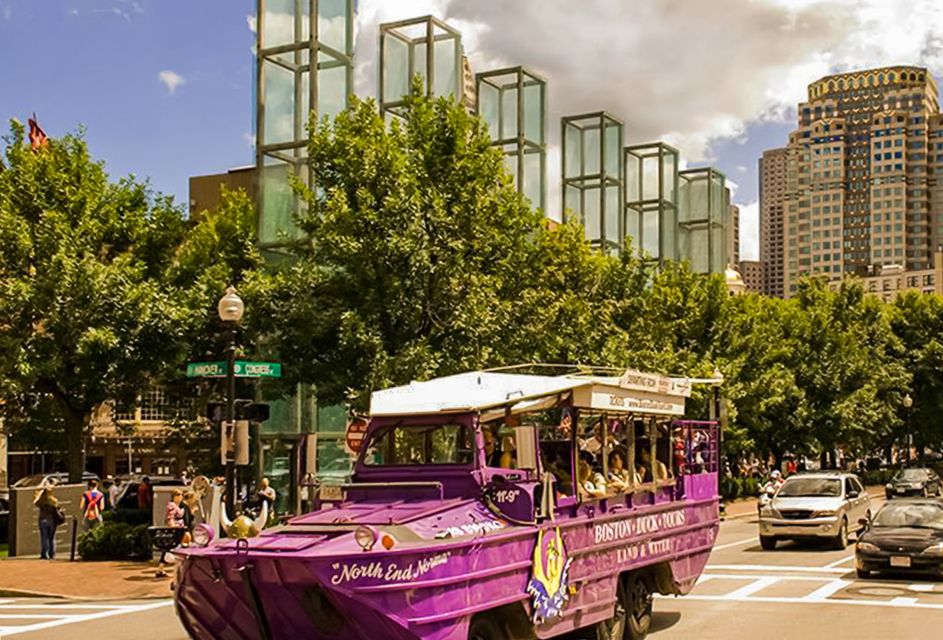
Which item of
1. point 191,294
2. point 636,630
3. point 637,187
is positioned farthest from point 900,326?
point 636,630

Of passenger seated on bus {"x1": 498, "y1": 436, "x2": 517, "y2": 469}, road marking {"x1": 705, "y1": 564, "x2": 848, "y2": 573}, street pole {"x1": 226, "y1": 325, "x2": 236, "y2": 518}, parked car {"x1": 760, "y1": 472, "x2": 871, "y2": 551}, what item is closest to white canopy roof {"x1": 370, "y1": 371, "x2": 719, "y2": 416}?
passenger seated on bus {"x1": 498, "y1": 436, "x2": 517, "y2": 469}

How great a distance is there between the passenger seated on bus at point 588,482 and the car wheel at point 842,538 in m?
15.5

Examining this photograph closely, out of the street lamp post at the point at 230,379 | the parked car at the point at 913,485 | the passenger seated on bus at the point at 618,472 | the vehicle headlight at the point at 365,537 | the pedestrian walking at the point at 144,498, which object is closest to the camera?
the vehicle headlight at the point at 365,537

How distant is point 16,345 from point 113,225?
432 cm

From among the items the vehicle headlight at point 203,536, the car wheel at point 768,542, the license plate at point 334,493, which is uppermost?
the license plate at point 334,493

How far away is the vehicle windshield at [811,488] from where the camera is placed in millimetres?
28461

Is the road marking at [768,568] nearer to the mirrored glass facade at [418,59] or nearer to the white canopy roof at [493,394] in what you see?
the white canopy roof at [493,394]

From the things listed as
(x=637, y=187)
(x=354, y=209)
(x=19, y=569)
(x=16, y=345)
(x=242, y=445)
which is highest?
(x=637, y=187)

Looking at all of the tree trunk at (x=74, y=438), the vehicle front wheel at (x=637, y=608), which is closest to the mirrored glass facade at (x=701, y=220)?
the tree trunk at (x=74, y=438)

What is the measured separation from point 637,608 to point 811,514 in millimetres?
13691

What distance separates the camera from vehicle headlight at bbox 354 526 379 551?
9617mm

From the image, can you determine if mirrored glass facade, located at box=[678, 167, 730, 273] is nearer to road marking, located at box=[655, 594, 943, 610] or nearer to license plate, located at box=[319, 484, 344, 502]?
road marking, located at box=[655, 594, 943, 610]

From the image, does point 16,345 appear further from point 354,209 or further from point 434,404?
point 434,404

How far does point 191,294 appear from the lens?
31562 mm
